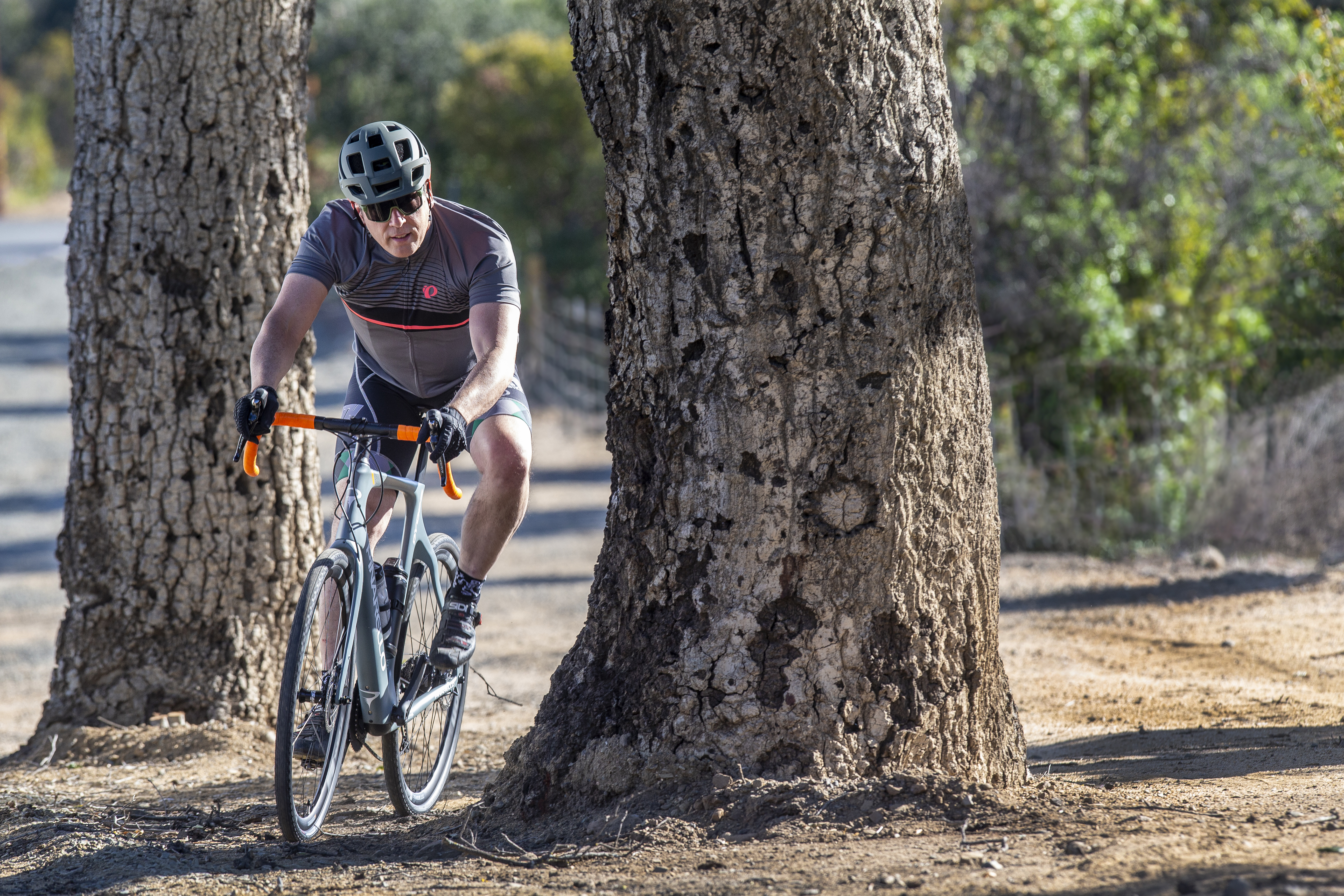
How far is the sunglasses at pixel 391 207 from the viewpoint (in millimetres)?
3893

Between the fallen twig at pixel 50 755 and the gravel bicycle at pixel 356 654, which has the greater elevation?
the gravel bicycle at pixel 356 654

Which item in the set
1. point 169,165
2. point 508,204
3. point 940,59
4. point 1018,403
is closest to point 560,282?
point 508,204

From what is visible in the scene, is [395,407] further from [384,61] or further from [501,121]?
[384,61]

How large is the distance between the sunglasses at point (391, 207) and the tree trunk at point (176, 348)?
138 cm

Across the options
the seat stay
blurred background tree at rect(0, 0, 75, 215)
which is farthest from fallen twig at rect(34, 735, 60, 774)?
blurred background tree at rect(0, 0, 75, 215)

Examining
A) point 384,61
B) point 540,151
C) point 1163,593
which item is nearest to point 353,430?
point 1163,593

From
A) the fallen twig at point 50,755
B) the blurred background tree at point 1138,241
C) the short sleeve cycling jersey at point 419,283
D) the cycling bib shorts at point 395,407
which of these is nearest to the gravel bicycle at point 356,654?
the cycling bib shorts at point 395,407

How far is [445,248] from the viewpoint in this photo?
4078mm

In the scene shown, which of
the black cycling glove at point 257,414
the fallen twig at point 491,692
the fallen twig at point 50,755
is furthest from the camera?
the fallen twig at point 50,755

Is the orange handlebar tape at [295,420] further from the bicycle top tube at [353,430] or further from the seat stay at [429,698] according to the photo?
the seat stay at [429,698]

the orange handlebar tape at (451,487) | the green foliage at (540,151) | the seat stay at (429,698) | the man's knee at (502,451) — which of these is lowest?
the seat stay at (429,698)

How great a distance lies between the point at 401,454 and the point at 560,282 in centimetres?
1469

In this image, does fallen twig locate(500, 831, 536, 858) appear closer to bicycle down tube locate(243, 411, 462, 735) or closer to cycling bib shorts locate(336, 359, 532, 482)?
bicycle down tube locate(243, 411, 462, 735)

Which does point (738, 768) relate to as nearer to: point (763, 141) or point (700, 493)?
point (700, 493)
